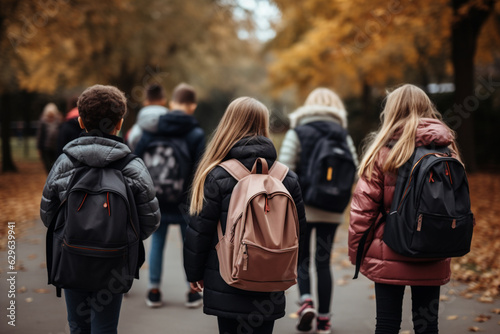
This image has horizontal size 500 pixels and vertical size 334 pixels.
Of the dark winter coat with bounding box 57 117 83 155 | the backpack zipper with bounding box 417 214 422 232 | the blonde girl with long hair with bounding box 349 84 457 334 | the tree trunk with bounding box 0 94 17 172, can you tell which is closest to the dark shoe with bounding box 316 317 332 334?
the blonde girl with long hair with bounding box 349 84 457 334

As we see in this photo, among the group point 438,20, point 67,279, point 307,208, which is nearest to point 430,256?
point 307,208

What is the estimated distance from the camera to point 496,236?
9.17 metres

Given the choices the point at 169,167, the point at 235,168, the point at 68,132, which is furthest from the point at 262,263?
the point at 68,132

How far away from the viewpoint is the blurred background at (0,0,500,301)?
1273 cm

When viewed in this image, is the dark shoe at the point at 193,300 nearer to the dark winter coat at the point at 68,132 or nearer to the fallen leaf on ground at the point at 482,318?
the dark winter coat at the point at 68,132

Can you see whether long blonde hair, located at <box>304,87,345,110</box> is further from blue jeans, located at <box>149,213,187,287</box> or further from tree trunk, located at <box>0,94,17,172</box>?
tree trunk, located at <box>0,94,17,172</box>

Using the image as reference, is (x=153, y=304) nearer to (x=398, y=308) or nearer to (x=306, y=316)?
(x=306, y=316)

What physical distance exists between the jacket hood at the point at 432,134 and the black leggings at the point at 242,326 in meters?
1.47

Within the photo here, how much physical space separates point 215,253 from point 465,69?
13092 mm

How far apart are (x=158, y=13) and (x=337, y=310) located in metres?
16.6

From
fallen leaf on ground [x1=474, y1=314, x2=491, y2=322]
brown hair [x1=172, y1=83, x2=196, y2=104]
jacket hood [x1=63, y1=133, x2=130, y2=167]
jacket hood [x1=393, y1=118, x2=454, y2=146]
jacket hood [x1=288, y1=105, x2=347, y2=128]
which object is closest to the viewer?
jacket hood [x1=63, y1=133, x2=130, y2=167]

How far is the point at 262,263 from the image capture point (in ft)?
9.67

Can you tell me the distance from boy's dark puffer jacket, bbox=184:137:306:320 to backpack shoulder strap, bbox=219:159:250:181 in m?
0.03

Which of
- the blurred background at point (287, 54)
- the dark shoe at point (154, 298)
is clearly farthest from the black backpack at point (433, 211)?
the blurred background at point (287, 54)
